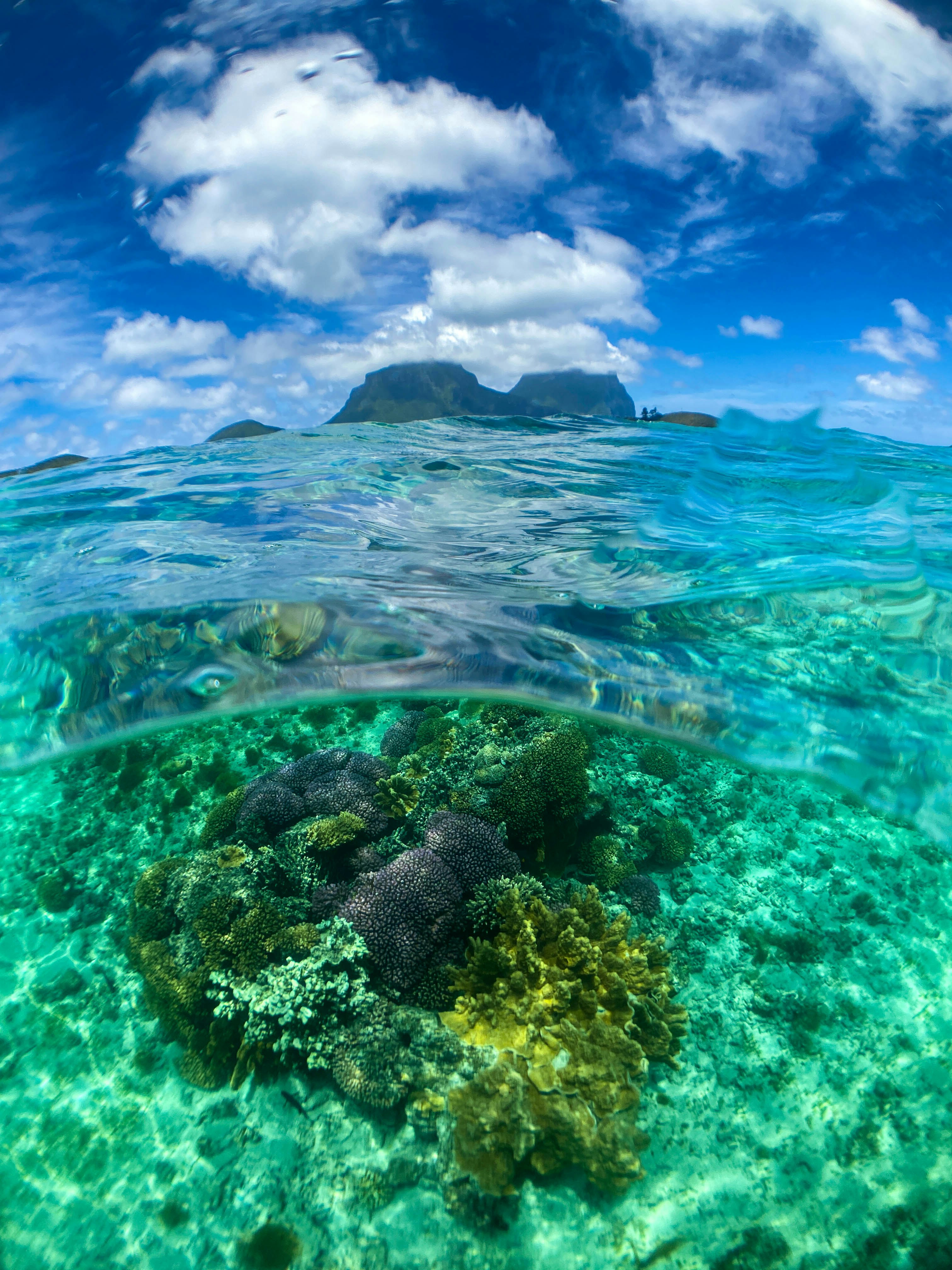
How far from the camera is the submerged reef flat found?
4348 mm

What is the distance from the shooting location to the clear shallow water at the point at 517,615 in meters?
7.30

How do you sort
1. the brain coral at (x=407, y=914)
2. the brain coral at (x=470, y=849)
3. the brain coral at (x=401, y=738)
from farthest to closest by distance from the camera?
1. the brain coral at (x=401, y=738)
2. the brain coral at (x=470, y=849)
3. the brain coral at (x=407, y=914)

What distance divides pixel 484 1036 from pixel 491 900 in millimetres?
1109

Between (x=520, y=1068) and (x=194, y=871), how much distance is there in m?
4.01

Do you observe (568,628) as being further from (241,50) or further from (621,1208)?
(241,50)

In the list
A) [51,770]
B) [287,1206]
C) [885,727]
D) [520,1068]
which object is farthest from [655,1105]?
[51,770]

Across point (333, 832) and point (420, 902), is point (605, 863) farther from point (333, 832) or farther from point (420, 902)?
point (333, 832)

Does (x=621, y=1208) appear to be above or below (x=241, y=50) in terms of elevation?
below

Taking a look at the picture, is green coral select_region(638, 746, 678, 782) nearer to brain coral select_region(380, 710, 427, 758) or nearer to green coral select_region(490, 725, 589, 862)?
green coral select_region(490, 725, 589, 862)

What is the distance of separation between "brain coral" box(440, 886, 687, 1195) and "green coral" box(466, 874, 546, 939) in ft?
0.37

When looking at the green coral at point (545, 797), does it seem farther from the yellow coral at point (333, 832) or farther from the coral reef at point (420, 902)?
the yellow coral at point (333, 832)

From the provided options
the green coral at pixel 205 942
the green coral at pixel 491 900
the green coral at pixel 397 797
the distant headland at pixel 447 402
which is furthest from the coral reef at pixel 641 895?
the distant headland at pixel 447 402

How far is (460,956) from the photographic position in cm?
543

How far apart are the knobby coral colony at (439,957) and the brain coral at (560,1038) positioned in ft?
0.05
